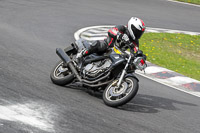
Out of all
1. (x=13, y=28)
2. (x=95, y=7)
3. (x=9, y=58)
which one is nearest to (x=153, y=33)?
(x=95, y=7)

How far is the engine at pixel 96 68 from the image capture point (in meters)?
7.54

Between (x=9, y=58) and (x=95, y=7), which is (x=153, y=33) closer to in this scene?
(x=95, y=7)

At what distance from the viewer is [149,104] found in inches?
314

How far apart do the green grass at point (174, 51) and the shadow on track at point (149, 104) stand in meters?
3.03

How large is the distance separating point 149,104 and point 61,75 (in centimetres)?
199

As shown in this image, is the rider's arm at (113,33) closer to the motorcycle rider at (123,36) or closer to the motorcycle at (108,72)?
the motorcycle rider at (123,36)

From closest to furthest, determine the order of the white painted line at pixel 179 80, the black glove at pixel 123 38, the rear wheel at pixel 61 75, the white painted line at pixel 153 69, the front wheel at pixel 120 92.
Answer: the front wheel at pixel 120 92, the black glove at pixel 123 38, the rear wheel at pixel 61 75, the white painted line at pixel 179 80, the white painted line at pixel 153 69

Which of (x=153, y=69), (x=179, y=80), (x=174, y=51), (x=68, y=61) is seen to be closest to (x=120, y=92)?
(x=68, y=61)

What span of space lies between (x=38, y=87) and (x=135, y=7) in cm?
1431

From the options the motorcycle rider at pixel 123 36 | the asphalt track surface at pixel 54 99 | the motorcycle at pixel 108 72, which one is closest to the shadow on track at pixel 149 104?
the asphalt track surface at pixel 54 99

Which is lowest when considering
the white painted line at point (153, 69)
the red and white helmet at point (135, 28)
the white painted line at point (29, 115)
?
the white painted line at point (153, 69)

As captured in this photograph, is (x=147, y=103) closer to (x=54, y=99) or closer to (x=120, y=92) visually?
(x=120, y=92)

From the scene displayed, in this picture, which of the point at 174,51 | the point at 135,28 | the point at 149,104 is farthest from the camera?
the point at 174,51

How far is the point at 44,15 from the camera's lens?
652 inches
